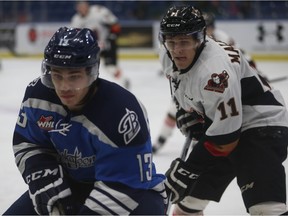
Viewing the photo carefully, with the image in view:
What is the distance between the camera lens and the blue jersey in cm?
177

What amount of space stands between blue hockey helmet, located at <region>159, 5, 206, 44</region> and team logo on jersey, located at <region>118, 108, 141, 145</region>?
1.93ft

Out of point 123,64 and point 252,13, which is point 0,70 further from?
point 252,13

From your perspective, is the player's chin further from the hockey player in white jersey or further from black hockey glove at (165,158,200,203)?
black hockey glove at (165,158,200,203)

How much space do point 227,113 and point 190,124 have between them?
0.45 m

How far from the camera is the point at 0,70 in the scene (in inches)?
364

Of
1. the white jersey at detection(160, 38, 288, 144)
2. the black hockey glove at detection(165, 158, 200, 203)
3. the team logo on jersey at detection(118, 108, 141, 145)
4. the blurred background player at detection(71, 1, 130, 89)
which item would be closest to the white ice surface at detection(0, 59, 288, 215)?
the blurred background player at detection(71, 1, 130, 89)

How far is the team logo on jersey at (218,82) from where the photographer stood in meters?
2.15

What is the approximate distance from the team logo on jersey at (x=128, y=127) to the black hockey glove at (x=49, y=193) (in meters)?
0.30

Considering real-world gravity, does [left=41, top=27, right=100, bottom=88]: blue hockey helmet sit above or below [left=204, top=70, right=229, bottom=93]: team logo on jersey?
above

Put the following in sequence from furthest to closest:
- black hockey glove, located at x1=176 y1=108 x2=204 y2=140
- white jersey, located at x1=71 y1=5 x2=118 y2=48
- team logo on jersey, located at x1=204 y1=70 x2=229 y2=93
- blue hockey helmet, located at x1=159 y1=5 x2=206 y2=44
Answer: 1. white jersey, located at x1=71 y1=5 x2=118 y2=48
2. black hockey glove, located at x1=176 y1=108 x2=204 y2=140
3. blue hockey helmet, located at x1=159 y1=5 x2=206 y2=44
4. team logo on jersey, located at x1=204 y1=70 x2=229 y2=93

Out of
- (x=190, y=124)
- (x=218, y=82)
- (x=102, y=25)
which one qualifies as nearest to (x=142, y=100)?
(x=102, y=25)

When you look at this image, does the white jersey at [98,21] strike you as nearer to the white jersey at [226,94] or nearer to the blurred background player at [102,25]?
the blurred background player at [102,25]

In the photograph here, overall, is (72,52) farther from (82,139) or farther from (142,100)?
(142,100)

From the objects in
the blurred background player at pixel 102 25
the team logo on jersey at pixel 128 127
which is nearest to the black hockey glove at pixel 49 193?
the team logo on jersey at pixel 128 127
